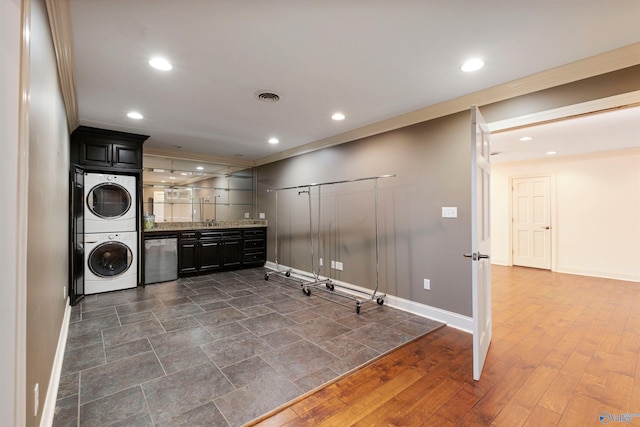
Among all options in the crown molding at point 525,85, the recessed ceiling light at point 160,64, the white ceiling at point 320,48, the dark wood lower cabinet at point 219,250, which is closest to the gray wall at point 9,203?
the white ceiling at point 320,48

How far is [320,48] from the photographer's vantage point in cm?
213

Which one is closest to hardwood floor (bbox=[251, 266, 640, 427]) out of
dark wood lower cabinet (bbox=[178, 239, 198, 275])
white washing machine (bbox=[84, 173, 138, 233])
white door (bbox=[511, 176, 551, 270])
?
white door (bbox=[511, 176, 551, 270])

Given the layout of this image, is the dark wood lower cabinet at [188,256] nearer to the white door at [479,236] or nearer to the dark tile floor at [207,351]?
the dark tile floor at [207,351]

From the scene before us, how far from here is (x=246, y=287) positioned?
4.58 meters

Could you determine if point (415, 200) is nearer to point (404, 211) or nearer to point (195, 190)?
point (404, 211)

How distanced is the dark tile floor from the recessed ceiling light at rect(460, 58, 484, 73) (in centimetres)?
250

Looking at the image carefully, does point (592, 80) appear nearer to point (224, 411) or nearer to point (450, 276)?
point (450, 276)

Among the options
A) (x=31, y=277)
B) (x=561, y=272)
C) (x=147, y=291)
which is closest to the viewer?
(x=31, y=277)

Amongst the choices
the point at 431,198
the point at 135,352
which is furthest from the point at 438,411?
the point at 135,352

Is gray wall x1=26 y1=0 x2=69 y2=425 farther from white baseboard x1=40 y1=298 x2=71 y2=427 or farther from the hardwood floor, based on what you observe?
the hardwood floor

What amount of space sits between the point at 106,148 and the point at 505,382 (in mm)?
5539

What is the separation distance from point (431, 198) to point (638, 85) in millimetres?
1782

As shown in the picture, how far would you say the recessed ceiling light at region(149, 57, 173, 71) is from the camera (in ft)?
7.50

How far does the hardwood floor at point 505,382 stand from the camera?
1736 mm
